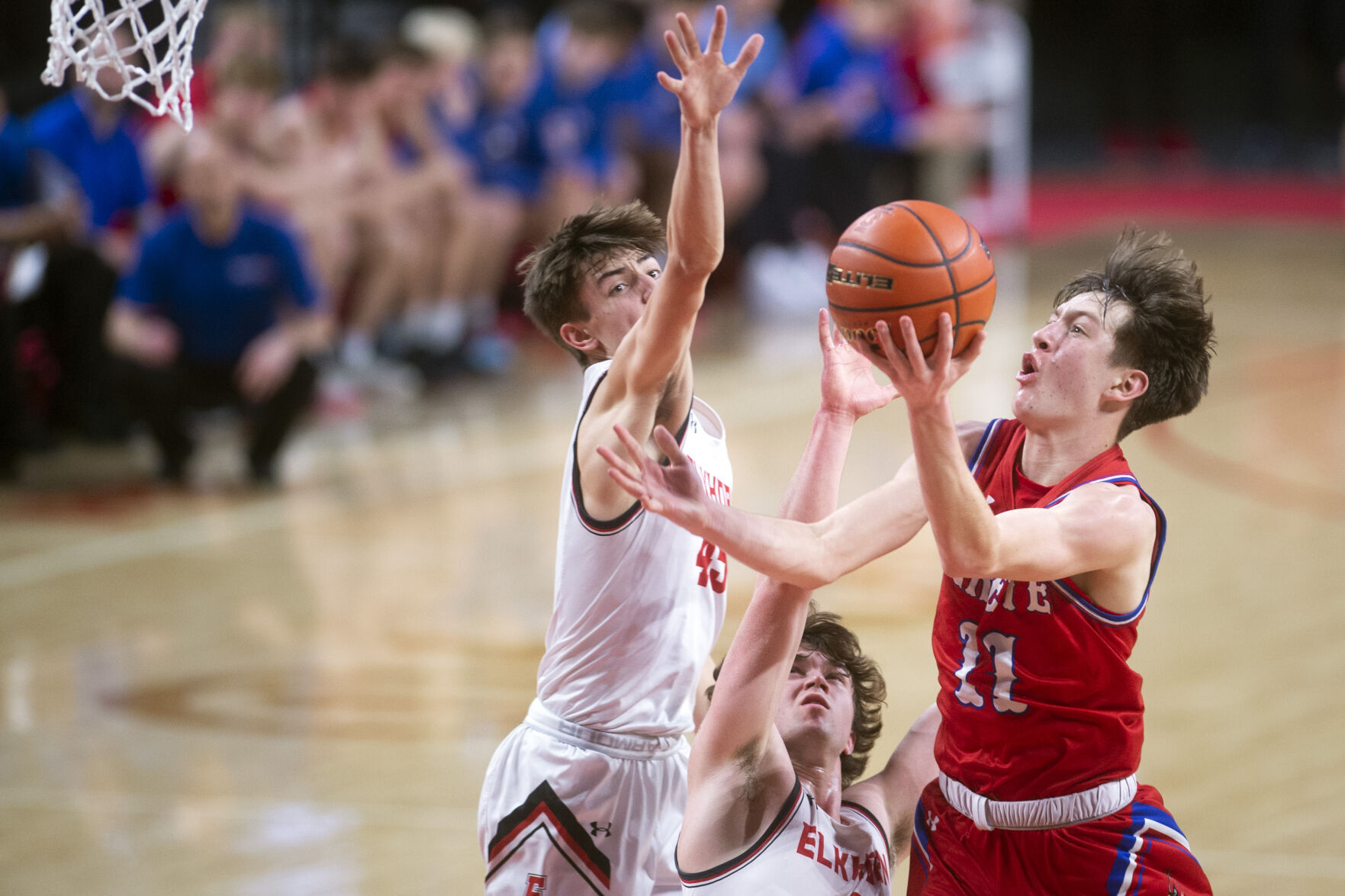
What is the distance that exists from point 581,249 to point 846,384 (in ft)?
2.19

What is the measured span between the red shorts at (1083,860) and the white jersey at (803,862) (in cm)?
24

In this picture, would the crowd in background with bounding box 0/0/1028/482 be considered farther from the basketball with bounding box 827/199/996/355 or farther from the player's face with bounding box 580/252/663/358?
the basketball with bounding box 827/199/996/355

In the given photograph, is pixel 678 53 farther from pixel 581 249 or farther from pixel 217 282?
pixel 217 282

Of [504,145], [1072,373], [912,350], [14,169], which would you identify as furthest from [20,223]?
[912,350]

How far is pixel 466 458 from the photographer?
32.4 feet

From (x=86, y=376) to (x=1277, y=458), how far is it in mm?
7335

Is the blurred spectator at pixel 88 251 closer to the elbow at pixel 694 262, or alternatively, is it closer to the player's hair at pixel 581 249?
the player's hair at pixel 581 249

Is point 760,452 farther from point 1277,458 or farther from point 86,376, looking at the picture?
point 86,376

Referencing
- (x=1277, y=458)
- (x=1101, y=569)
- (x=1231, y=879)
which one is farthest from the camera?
(x=1277, y=458)

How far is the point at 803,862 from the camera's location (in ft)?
10.9

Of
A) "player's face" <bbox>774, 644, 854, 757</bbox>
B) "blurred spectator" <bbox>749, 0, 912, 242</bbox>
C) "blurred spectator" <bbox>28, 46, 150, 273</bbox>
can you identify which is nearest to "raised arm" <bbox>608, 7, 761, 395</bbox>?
"player's face" <bbox>774, 644, 854, 757</bbox>

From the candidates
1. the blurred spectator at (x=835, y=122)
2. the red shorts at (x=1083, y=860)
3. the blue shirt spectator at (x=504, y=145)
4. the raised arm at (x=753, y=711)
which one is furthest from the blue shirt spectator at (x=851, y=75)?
the red shorts at (x=1083, y=860)

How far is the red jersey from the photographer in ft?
10.0

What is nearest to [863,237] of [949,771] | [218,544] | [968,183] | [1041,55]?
[949,771]
